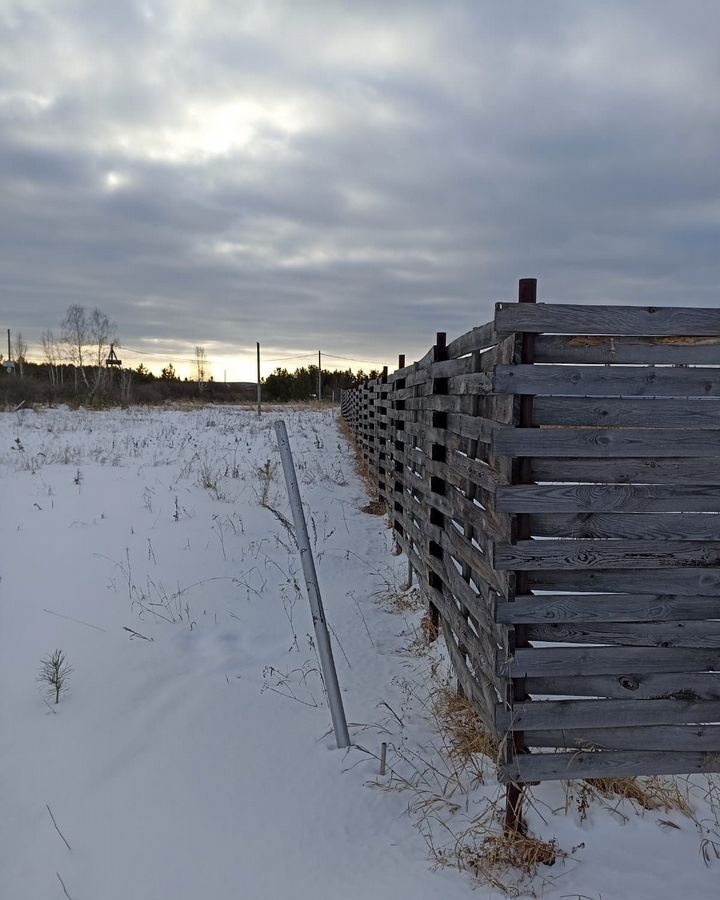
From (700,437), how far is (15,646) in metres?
4.73

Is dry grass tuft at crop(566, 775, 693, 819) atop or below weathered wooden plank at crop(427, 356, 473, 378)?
below

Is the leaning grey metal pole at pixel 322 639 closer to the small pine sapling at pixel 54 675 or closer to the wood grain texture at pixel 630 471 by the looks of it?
the wood grain texture at pixel 630 471

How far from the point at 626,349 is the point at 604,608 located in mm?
1192

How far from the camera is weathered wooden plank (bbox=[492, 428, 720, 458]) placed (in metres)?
2.60

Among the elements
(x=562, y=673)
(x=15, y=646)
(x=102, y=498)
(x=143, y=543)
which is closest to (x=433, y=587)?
(x=562, y=673)

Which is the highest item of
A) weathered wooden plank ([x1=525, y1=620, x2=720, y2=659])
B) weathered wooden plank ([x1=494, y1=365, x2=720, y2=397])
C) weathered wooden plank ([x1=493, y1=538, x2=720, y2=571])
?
weathered wooden plank ([x1=494, y1=365, x2=720, y2=397])

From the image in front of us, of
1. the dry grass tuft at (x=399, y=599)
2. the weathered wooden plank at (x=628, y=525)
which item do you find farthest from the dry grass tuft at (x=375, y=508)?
the weathered wooden plank at (x=628, y=525)

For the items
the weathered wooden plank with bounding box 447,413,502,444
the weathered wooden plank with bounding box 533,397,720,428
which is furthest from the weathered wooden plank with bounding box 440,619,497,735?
the weathered wooden plank with bounding box 533,397,720,428

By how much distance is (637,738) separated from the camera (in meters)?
2.87

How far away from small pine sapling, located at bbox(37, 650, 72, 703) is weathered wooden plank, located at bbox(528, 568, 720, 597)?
2978 millimetres

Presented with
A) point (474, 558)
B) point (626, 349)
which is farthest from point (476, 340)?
point (474, 558)

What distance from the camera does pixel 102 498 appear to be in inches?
362

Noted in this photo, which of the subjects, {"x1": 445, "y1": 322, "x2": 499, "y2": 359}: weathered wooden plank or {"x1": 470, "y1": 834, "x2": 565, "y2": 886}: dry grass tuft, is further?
{"x1": 445, "y1": 322, "x2": 499, "y2": 359}: weathered wooden plank

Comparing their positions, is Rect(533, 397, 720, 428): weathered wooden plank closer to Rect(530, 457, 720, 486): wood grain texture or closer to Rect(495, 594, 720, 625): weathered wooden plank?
Rect(530, 457, 720, 486): wood grain texture
